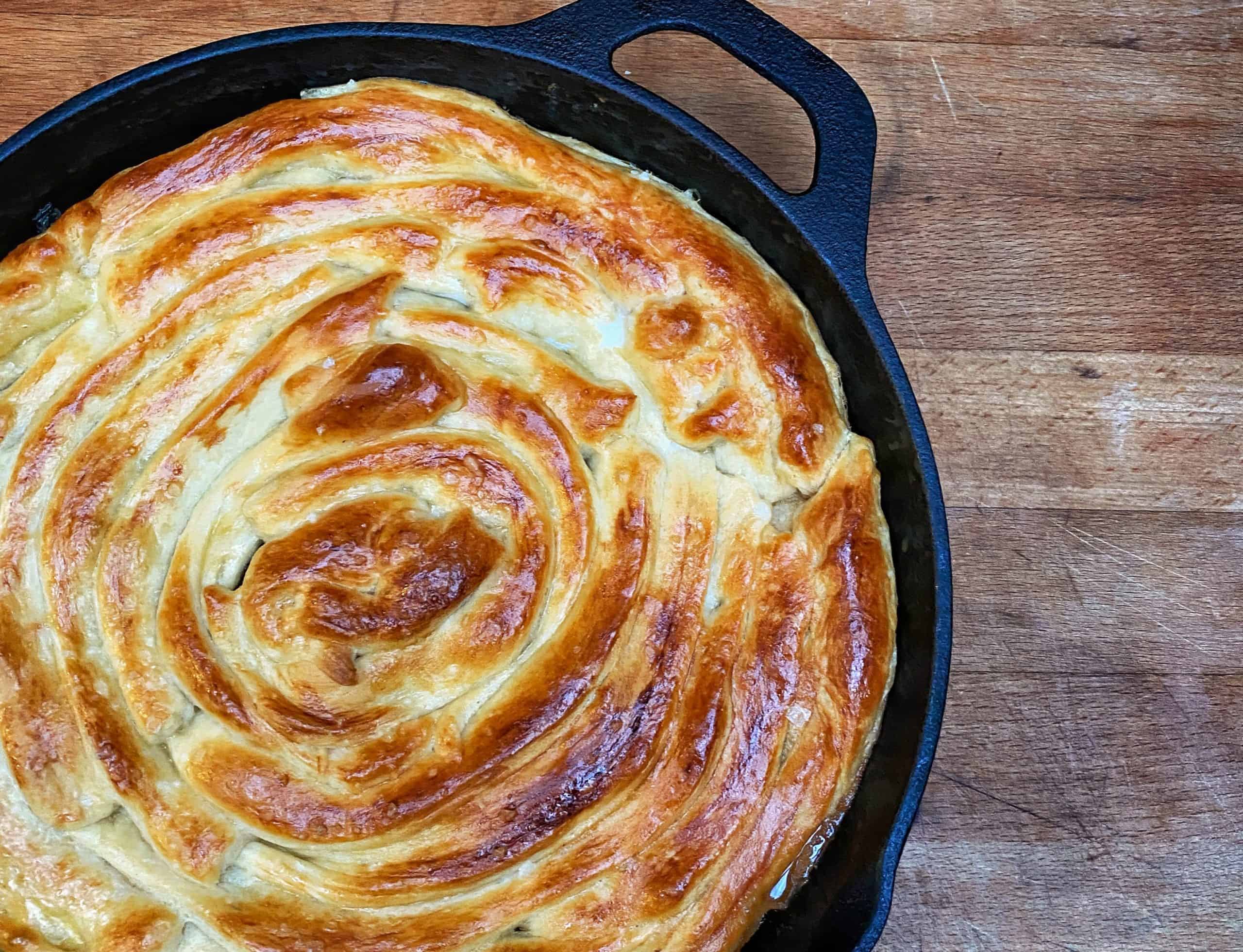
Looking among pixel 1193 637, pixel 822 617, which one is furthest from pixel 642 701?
pixel 1193 637

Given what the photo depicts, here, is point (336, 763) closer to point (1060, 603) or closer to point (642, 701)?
point (642, 701)

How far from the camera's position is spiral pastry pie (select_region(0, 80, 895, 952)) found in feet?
5.78

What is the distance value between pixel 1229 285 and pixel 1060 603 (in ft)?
3.18

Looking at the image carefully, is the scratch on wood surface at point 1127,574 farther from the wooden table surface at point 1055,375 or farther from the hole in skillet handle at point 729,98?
the hole in skillet handle at point 729,98

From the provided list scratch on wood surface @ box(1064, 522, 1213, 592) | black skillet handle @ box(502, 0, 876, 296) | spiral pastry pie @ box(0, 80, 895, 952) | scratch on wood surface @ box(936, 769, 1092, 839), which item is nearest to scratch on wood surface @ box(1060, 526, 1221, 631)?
scratch on wood surface @ box(1064, 522, 1213, 592)

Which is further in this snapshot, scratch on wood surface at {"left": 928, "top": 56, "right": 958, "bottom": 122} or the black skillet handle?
scratch on wood surface at {"left": 928, "top": 56, "right": 958, "bottom": 122}

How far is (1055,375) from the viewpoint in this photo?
2496 millimetres

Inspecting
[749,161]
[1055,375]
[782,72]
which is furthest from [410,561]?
[1055,375]

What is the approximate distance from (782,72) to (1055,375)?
3.51ft

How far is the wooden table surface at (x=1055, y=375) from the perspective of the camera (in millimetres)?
2363

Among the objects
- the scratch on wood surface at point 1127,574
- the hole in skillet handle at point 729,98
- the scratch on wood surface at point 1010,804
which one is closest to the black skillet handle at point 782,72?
the hole in skillet handle at point 729,98

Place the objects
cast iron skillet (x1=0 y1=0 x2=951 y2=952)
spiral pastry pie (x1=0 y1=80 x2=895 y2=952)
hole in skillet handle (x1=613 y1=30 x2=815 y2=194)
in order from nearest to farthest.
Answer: spiral pastry pie (x1=0 y1=80 x2=895 y2=952) < cast iron skillet (x1=0 y1=0 x2=951 y2=952) < hole in skillet handle (x1=613 y1=30 x2=815 y2=194)

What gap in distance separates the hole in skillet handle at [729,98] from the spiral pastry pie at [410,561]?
556mm

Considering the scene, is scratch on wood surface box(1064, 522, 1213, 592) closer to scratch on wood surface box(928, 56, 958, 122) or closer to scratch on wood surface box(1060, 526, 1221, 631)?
scratch on wood surface box(1060, 526, 1221, 631)
